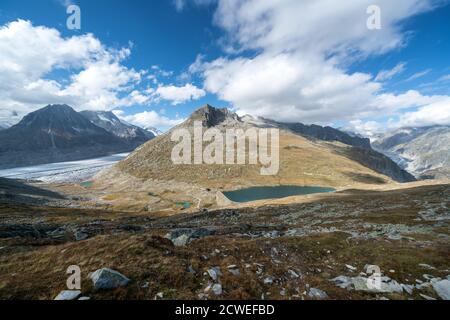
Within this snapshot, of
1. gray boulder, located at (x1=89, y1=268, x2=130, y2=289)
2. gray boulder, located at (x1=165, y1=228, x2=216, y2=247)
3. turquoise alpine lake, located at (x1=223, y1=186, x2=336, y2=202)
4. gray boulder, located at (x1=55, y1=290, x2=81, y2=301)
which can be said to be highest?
gray boulder, located at (x1=89, y1=268, x2=130, y2=289)

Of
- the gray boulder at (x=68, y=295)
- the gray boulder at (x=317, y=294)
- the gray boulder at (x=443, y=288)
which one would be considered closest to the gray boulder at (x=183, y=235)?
the gray boulder at (x=68, y=295)

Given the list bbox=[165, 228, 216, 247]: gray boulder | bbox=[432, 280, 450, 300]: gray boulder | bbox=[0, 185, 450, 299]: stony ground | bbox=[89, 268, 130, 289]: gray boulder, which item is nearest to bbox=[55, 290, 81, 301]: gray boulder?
bbox=[0, 185, 450, 299]: stony ground

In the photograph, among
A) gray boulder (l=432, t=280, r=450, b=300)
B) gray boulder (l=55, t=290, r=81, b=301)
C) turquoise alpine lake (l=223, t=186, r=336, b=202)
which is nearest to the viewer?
gray boulder (l=55, t=290, r=81, b=301)

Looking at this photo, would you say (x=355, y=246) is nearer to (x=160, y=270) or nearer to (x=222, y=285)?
(x=222, y=285)

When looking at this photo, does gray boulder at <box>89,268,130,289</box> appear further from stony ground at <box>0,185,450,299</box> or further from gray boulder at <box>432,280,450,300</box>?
gray boulder at <box>432,280,450,300</box>

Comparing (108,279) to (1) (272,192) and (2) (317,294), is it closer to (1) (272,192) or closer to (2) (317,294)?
(2) (317,294)
